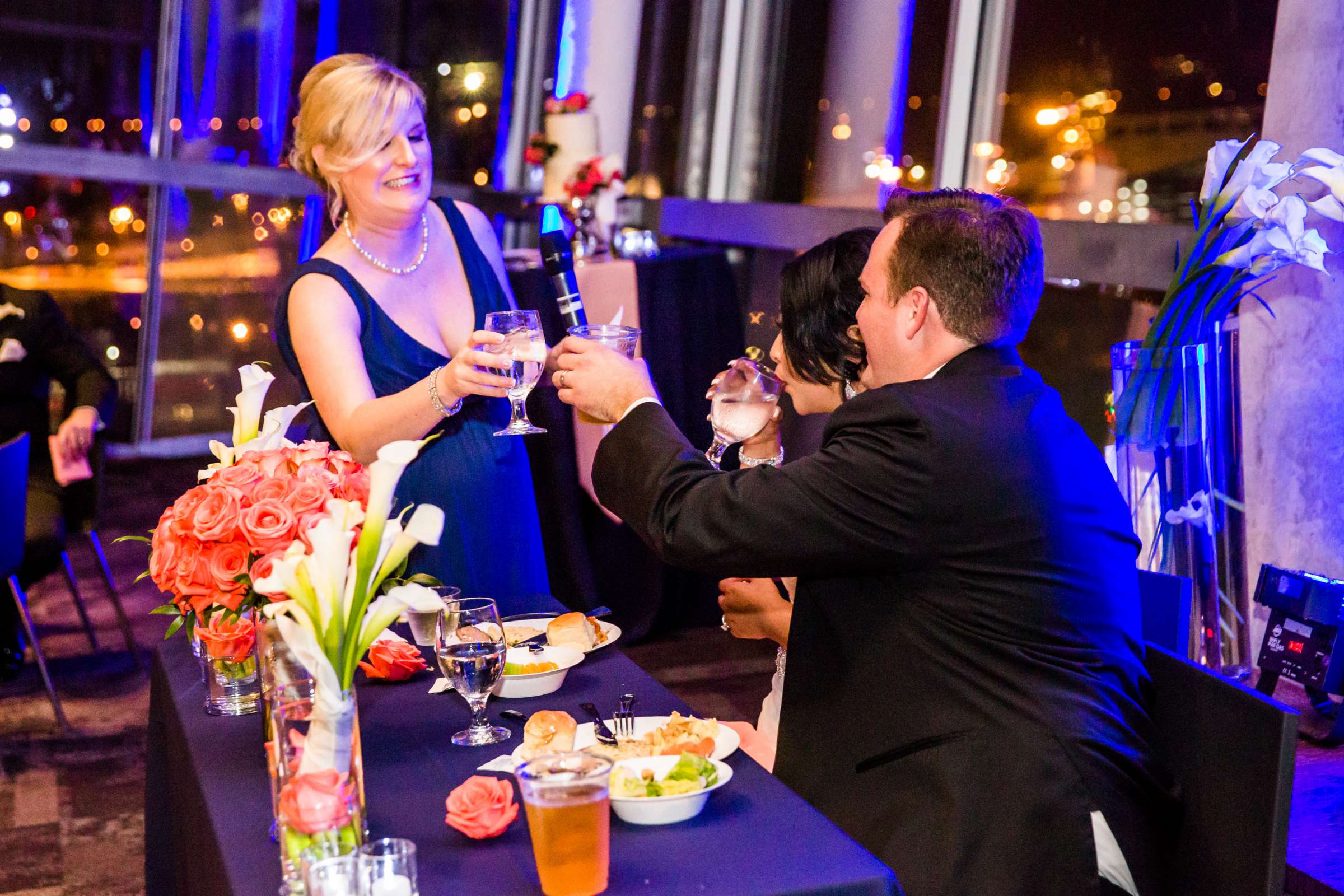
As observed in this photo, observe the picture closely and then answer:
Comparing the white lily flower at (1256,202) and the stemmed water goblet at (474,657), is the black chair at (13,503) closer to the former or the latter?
the stemmed water goblet at (474,657)

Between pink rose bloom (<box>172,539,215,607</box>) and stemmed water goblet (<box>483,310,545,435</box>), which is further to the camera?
stemmed water goblet (<box>483,310,545,435</box>)

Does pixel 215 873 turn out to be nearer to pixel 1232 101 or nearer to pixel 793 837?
pixel 793 837

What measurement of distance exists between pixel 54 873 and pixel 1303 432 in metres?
2.81

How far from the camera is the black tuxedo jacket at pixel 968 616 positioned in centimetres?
148

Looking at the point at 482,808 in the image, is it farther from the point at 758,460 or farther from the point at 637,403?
the point at 758,460

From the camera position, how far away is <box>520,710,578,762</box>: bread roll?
4.87 feet

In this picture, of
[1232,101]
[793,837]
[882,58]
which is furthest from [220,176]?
[793,837]

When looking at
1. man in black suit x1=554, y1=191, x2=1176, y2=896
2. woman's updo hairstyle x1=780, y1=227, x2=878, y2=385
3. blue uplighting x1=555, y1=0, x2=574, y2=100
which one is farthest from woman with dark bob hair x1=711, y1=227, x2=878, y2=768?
blue uplighting x1=555, y1=0, x2=574, y2=100

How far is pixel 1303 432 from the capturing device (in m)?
2.25

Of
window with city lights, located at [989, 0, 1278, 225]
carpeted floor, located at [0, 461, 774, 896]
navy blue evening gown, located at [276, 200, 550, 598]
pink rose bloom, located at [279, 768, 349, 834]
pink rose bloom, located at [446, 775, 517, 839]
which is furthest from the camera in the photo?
window with city lights, located at [989, 0, 1278, 225]

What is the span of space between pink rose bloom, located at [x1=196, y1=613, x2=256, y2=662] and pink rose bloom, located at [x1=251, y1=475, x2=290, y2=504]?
23 centimetres

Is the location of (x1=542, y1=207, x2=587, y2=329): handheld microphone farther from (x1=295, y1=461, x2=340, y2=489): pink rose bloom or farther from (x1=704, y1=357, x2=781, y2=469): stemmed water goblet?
(x1=295, y1=461, x2=340, y2=489): pink rose bloom

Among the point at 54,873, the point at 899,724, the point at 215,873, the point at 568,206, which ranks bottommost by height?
the point at 54,873

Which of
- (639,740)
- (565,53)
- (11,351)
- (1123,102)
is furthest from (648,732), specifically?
(565,53)
